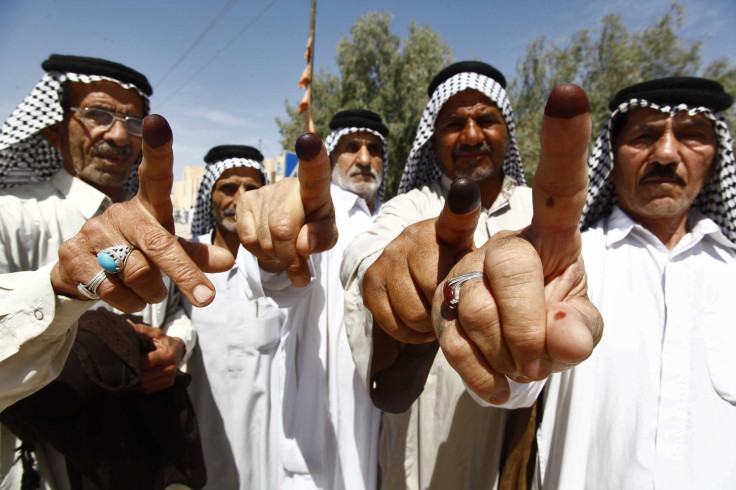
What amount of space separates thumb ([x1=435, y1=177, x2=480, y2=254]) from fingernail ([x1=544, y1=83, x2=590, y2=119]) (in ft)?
0.77

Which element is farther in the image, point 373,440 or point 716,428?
point 373,440

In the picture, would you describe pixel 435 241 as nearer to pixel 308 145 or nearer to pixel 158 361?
pixel 308 145

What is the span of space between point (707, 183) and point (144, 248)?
2.43 metres

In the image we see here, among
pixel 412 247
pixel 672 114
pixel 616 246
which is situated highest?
pixel 672 114

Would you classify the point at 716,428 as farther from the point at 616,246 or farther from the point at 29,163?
the point at 29,163

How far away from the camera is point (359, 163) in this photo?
3.47 meters

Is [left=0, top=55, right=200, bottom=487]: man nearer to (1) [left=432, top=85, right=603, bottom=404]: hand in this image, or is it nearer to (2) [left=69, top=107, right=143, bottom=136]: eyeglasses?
(2) [left=69, top=107, right=143, bottom=136]: eyeglasses

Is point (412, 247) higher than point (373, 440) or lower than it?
higher

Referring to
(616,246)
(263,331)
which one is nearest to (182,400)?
(263,331)

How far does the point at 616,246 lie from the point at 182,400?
2.23 m

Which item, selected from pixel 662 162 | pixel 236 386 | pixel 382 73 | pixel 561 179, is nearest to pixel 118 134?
pixel 236 386

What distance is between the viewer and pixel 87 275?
3.58 feet

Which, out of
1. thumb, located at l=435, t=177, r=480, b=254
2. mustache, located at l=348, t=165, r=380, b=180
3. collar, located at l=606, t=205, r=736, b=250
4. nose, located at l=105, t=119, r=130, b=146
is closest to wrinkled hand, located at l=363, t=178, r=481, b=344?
thumb, located at l=435, t=177, r=480, b=254

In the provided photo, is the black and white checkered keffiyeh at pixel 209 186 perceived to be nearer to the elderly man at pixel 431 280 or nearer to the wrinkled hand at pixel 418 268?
the elderly man at pixel 431 280
